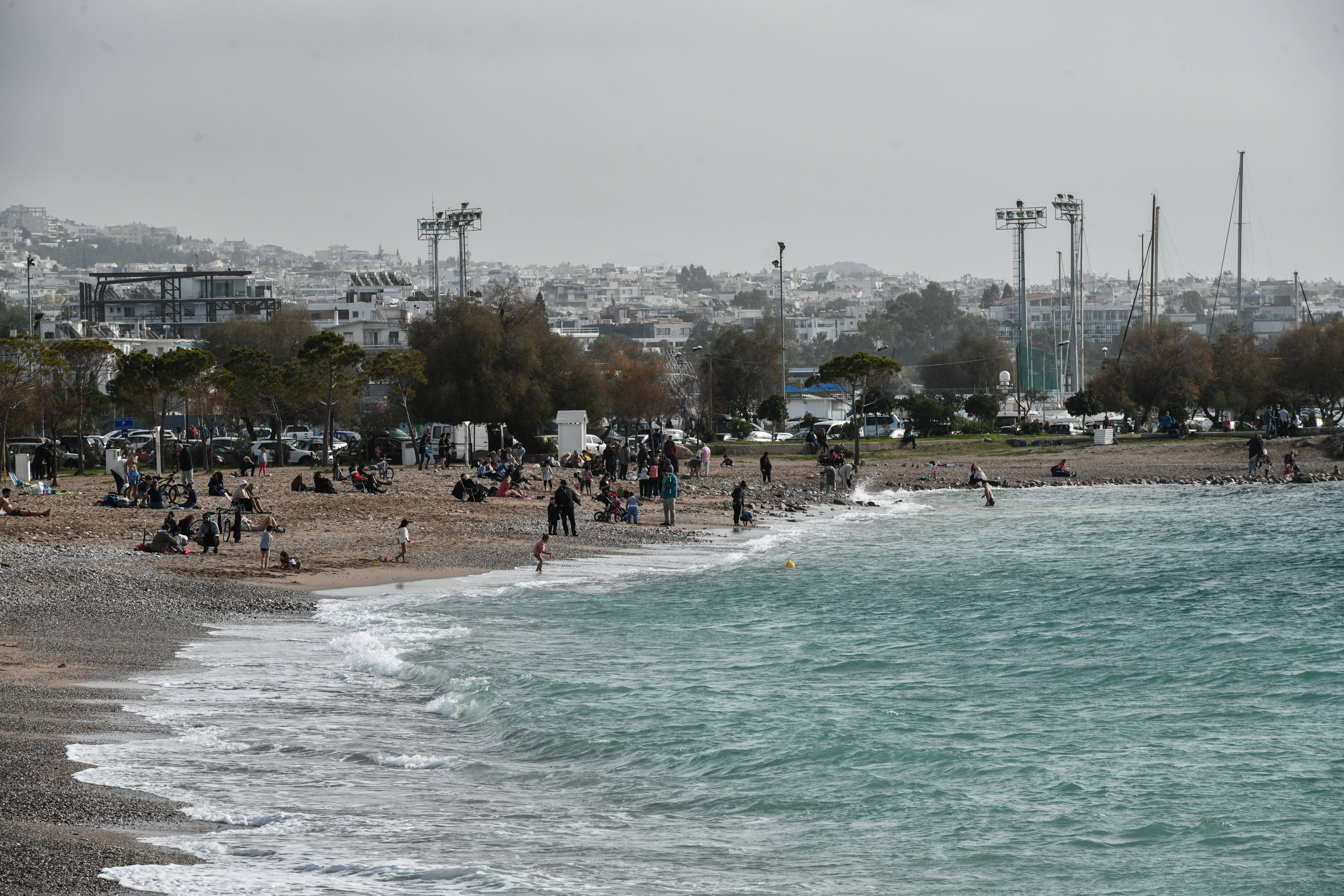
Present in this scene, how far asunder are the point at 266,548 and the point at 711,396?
43.1 m

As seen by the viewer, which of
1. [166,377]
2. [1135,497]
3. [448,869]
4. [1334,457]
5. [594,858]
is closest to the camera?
[448,869]

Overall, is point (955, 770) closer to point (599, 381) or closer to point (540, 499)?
point (540, 499)

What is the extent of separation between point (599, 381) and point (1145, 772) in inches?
1565

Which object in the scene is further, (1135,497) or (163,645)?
(1135,497)

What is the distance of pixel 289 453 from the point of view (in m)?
41.7

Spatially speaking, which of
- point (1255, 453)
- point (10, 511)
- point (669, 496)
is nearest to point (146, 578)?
point (10, 511)

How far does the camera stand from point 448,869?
777 cm

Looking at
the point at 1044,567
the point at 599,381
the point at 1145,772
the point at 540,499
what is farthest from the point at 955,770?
the point at 599,381

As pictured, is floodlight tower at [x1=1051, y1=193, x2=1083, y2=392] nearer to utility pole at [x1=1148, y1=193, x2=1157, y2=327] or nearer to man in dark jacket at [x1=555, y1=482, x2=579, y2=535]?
utility pole at [x1=1148, y1=193, x2=1157, y2=327]

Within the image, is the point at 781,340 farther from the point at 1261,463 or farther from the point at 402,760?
the point at 402,760

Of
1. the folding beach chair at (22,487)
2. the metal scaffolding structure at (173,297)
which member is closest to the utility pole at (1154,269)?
the folding beach chair at (22,487)

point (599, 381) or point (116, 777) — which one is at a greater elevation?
point (599, 381)

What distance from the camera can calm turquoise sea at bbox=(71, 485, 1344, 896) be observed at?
8391 mm

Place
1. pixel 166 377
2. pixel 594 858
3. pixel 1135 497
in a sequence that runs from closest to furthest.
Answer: pixel 594 858, pixel 166 377, pixel 1135 497
